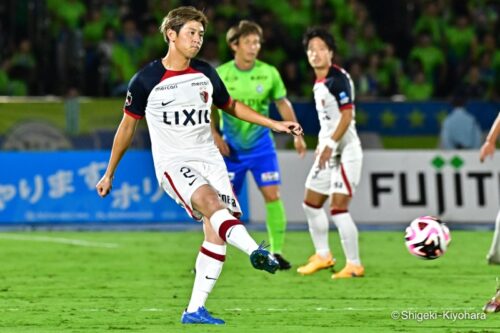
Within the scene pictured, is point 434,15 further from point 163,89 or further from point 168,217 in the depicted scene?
point 163,89

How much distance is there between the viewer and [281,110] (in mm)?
12828

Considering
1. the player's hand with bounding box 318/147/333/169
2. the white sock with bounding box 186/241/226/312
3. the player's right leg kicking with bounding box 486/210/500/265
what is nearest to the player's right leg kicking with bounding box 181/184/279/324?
the white sock with bounding box 186/241/226/312

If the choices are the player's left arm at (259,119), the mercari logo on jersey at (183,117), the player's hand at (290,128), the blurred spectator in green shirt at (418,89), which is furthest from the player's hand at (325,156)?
the blurred spectator in green shirt at (418,89)

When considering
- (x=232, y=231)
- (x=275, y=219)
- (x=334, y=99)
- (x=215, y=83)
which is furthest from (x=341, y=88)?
(x=232, y=231)

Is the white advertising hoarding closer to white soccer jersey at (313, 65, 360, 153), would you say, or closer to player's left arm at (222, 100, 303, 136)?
white soccer jersey at (313, 65, 360, 153)

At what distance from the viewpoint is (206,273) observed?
29.0 ft

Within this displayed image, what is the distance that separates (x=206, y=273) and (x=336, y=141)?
3397mm

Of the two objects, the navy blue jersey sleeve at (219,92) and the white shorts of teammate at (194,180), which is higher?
the navy blue jersey sleeve at (219,92)

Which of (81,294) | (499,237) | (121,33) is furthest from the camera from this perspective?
(121,33)

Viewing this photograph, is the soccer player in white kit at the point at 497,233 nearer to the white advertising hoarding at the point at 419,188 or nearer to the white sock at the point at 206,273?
the white sock at the point at 206,273

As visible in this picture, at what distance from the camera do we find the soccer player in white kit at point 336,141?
12.0 meters

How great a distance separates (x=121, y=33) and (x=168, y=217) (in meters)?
4.89

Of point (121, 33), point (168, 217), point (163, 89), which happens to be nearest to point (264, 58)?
point (121, 33)

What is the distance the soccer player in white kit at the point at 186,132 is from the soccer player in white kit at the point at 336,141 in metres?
3.07
